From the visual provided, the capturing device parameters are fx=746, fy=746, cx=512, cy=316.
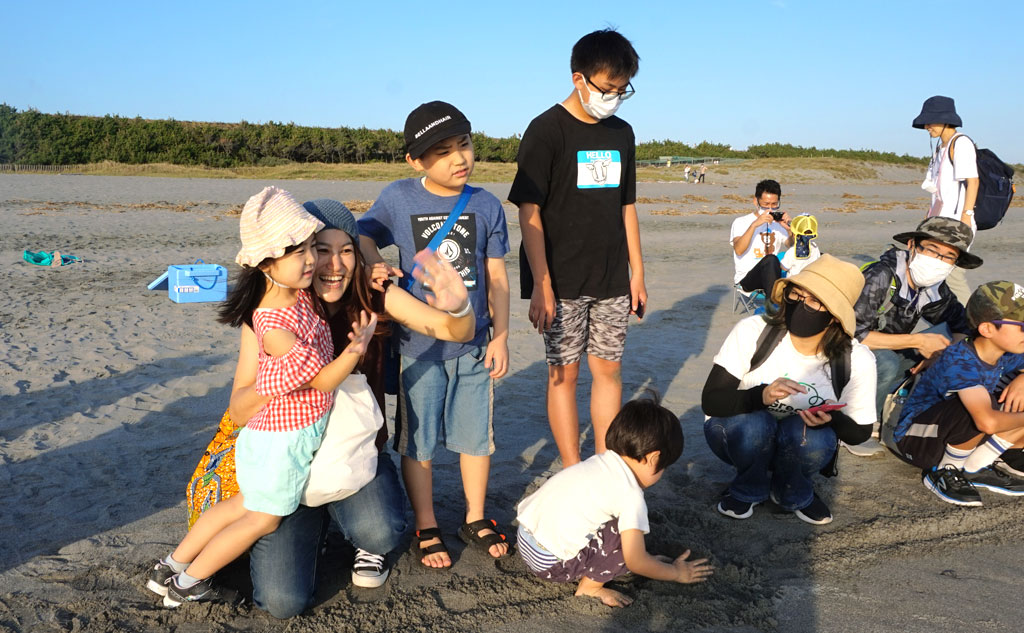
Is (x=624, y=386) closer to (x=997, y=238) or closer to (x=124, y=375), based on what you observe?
(x=124, y=375)

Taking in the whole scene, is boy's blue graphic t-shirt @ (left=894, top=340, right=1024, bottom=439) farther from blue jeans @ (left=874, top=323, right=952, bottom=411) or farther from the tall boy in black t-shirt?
the tall boy in black t-shirt

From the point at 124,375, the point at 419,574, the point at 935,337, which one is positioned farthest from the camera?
the point at 124,375

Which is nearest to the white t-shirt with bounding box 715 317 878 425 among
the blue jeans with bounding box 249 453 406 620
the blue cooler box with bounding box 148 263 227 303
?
the blue jeans with bounding box 249 453 406 620

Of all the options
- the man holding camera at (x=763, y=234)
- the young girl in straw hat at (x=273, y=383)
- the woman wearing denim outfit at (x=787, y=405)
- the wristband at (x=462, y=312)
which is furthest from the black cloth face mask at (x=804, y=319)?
the man holding camera at (x=763, y=234)

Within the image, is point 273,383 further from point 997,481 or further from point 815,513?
point 997,481

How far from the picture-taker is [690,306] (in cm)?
898

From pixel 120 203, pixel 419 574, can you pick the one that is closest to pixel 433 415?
pixel 419 574

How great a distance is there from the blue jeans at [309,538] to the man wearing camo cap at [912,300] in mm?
2771

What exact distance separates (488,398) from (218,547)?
119cm

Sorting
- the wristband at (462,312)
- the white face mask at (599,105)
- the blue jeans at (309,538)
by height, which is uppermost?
the white face mask at (599,105)

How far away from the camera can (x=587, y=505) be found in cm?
263

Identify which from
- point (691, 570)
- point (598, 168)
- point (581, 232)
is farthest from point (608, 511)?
point (598, 168)

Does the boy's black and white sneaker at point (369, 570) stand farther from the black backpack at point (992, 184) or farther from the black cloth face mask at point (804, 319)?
the black backpack at point (992, 184)

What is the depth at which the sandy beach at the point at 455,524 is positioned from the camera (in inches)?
107
